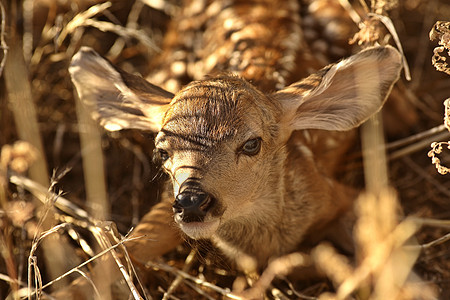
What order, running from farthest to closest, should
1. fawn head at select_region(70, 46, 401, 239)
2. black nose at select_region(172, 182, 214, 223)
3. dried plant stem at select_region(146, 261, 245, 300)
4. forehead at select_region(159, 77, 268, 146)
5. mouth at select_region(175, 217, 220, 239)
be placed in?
dried plant stem at select_region(146, 261, 245, 300), forehead at select_region(159, 77, 268, 146), fawn head at select_region(70, 46, 401, 239), mouth at select_region(175, 217, 220, 239), black nose at select_region(172, 182, 214, 223)

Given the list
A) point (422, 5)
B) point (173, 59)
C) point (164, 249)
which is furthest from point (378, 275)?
point (422, 5)

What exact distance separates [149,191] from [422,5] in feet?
10.3

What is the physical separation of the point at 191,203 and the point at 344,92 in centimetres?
139

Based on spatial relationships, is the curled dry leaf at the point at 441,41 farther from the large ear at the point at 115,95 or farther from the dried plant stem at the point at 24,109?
the dried plant stem at the point at 24,109

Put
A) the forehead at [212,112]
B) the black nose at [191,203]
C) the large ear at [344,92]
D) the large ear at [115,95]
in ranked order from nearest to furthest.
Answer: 1. the black nose at [191,203]
2. the forehead at [212,112]
3. the large ear at [344,92]
4. the large ear at [115,95]

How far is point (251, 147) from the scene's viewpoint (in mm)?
3482

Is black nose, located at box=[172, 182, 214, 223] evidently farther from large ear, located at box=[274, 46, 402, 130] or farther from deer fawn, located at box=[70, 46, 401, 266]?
large ear, located at box=[274, 46, 402, 130]

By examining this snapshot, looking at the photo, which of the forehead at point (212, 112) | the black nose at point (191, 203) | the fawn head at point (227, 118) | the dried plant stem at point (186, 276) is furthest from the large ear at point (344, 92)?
the dried plant stem at point (186, 276)

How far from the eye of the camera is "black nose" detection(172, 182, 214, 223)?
2.96m

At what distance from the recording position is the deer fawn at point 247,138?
3270 millimetres

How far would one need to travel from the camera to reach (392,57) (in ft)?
11.5

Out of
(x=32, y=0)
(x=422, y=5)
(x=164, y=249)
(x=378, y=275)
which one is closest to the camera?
(x=378, y=275)

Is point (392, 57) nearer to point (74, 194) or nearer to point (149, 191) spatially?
point (149, 191)

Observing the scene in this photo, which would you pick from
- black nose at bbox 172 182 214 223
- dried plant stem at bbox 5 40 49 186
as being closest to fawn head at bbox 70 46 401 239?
black nose at bbox 172 182 214 223
